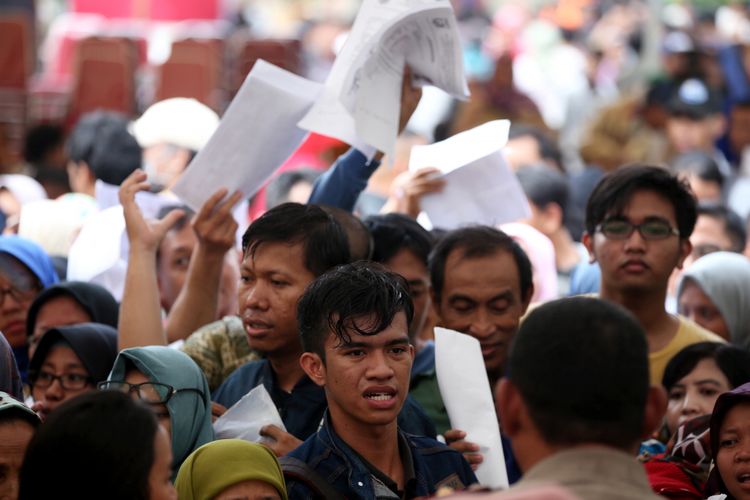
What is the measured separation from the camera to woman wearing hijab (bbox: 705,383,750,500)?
12.5 feet

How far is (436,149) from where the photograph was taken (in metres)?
5.30

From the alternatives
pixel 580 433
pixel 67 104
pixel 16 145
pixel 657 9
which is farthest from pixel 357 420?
pixel 657 9

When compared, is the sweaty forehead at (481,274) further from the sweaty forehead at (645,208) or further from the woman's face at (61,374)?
the woman's face at (61,374)

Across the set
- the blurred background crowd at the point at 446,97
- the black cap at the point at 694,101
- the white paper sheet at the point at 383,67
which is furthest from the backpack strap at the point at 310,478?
the black cap at the point at 694,101

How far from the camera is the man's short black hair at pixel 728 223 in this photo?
6.96 meters

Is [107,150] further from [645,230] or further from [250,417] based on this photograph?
[250,417]

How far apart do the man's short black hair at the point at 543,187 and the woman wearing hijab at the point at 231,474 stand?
4.10 metres

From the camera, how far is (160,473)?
2883 mm

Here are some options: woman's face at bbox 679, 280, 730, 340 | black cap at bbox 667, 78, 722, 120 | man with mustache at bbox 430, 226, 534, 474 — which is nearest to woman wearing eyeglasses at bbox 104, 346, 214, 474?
man with mustache at bbox 430, 226, 534, 474

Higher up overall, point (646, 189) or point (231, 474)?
point (646, 189)

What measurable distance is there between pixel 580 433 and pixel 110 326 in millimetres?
2597

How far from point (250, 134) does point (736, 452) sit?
6.00 feet

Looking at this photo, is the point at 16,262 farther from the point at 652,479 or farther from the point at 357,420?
the point at 652,479

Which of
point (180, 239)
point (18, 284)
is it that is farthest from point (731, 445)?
point (18, 284)
